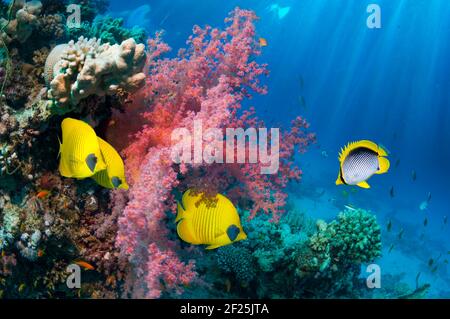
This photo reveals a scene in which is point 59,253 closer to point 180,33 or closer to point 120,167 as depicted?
point 120,167

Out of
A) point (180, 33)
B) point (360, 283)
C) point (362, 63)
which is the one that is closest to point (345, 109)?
point (362, 63)

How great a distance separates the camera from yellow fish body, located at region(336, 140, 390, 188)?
2.44 m

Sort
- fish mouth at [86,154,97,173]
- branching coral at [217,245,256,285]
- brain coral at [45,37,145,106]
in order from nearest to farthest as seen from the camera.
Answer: fish mouth at [86,154,97,173]
brain coral at [45,37,145,106]
branching coral at [217,245,256,285]

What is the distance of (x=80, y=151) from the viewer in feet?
7.16

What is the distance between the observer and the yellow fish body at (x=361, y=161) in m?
2.44

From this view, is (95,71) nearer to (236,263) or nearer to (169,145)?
(169,145)

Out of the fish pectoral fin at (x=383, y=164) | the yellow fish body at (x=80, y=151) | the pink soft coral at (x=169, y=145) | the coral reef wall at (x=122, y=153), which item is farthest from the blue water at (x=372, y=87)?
the yellow fish body at (x=80, y=151)

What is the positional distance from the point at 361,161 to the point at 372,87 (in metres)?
101

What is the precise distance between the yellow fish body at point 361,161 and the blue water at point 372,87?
0.57m

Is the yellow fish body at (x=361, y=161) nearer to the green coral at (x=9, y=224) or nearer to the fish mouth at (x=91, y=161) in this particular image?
the fish mouth at (x=91, y=161)

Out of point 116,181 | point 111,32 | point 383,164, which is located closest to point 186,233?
point 116,181

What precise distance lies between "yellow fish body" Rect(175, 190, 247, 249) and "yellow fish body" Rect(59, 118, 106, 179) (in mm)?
742

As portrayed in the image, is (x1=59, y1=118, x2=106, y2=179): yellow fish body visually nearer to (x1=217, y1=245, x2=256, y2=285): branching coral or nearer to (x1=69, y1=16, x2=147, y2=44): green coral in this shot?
(x1=217, y1=245, x2=256, y2=285): branching coral

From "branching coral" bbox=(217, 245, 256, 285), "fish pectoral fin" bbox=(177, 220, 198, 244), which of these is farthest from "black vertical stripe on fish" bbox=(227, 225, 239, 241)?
"branching coral" bbox=(217, 245, 256, 285)
